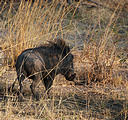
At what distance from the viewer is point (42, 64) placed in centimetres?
387

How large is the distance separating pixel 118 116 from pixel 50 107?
0.73m

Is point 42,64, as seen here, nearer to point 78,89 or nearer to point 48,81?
point 48,81

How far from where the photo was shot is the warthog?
3.75m

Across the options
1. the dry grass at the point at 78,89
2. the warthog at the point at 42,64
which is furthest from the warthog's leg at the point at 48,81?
the dry grass at the point at 78,89

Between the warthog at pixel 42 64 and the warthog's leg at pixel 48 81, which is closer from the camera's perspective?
the warthog at pixel 42 64

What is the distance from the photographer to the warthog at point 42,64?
375 cm

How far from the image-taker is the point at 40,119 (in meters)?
3.14

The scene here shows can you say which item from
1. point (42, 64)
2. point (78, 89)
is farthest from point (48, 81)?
point (78, 89)

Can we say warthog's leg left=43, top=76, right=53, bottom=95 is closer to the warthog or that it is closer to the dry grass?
the warthog

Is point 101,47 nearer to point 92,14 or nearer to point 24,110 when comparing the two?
point 24,110

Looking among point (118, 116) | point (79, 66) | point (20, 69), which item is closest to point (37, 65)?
point (20, 69)

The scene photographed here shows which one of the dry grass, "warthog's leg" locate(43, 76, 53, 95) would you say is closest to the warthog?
"warthog's leg" locate(43, 76, 53, 95)

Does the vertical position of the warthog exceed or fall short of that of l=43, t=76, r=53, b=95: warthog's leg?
it exceeds it

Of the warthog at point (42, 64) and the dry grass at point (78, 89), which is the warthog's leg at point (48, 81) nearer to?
the warthog at point (42, 64)
